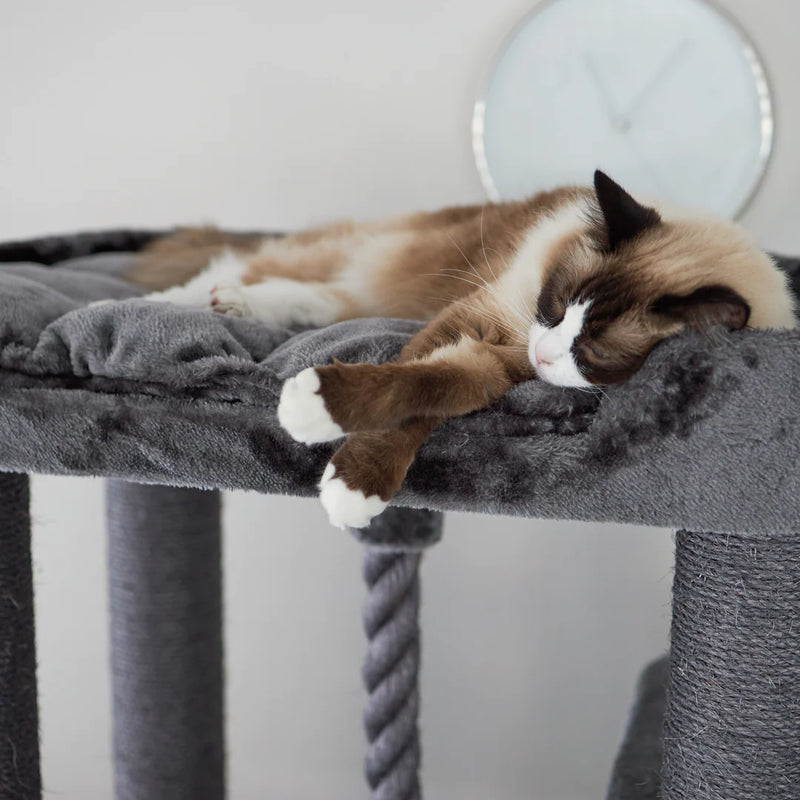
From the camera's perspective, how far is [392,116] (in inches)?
82.4

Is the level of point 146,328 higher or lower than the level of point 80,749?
higher

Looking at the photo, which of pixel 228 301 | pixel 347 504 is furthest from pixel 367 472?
pixel 228 301

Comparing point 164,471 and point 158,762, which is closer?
point 164,471

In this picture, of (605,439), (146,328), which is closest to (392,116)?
(146,328)

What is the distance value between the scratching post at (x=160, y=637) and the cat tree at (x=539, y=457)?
0.56m

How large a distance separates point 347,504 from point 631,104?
1.51 m

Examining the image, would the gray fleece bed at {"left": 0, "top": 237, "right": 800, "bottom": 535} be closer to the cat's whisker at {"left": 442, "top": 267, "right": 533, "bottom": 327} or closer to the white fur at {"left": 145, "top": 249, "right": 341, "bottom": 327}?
the cat's whisker at {"left": 442, "top": 267, "right": 533, "bottom": 327}

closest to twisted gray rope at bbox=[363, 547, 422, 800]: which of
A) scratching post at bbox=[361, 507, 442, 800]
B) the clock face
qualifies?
scratching post at bbox=[361, 507, 442, 800]

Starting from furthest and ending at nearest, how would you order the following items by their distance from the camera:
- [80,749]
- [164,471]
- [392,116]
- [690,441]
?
1. [80,749]
2. [392,116]
3. [164,471]
4. [690,441]

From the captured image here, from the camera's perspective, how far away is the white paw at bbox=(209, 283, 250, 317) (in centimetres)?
136

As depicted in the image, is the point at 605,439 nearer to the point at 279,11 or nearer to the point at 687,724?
the point at 687,724

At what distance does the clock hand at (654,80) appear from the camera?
1.90 meters

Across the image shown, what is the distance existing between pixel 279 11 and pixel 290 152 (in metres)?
0.33

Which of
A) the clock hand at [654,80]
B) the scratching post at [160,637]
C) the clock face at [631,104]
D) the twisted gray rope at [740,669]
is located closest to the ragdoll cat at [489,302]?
the twisted gray rope at [740,669]
